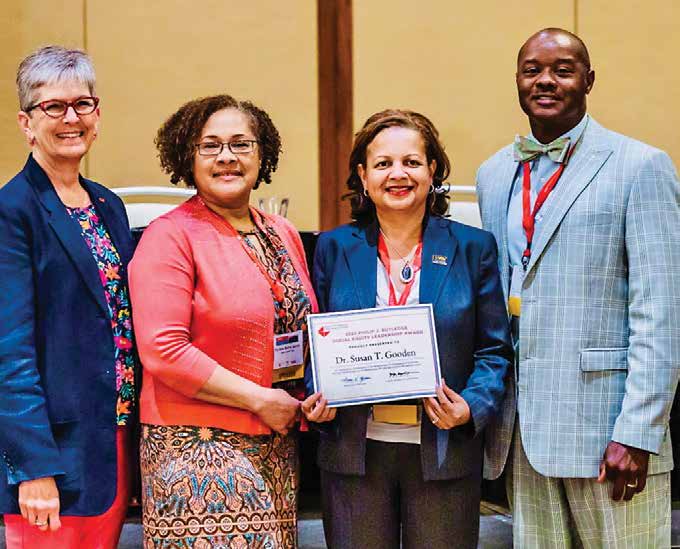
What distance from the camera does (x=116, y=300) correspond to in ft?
6.94

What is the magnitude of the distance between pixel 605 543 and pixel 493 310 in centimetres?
65

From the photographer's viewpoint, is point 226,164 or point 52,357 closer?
point 52,357

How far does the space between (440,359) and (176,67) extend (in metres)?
3.97

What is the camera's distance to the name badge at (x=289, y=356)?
212cm

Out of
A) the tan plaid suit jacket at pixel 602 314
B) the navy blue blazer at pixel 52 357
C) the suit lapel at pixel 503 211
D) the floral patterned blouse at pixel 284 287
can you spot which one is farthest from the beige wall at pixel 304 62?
the navy blue blazer at pixel 52 357

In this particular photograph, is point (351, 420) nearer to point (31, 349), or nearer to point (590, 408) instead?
point (590, 408)

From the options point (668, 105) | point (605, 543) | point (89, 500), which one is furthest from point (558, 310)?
point (668, 105)

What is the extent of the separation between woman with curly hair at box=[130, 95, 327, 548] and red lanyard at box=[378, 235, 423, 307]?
240mm

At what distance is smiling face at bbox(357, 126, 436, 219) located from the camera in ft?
7.09

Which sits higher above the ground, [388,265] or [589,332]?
[388,265]

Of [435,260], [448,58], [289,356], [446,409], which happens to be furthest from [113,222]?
[448,58]

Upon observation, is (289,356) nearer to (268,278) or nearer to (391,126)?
(268,278)

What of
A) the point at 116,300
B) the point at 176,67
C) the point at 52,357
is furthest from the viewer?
the point at 176,67

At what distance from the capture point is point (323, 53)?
5578mm
